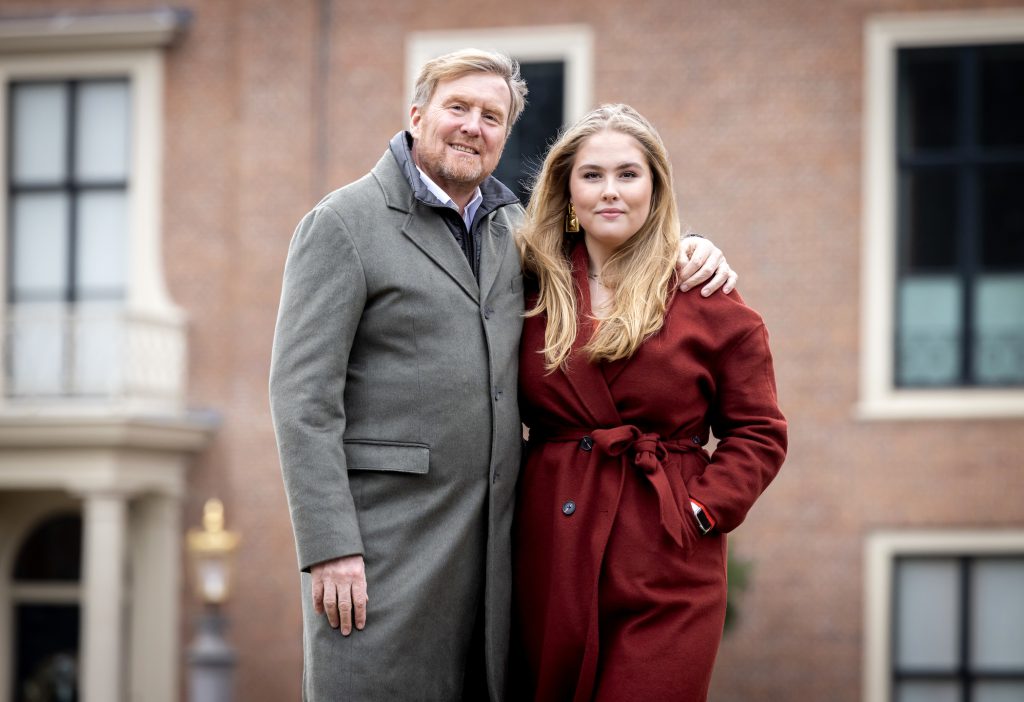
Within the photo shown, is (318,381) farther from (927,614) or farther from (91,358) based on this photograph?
(91,358)

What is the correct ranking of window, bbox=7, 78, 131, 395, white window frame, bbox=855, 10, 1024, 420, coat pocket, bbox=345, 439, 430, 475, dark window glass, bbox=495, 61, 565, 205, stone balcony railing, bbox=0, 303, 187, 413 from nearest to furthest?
coat pocket, bbox=345, 439, 430, 475, white window frame, bbox=855, 10, 1024, 420, stone balcony railing, bbox=0, 303, 187, 413, dark window glass, bbox=495, 61, 565, 205, window, bbox=7, 78, 131, 395

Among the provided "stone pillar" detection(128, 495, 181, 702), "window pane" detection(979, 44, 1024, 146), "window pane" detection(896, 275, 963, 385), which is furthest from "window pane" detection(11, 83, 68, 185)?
"window pane" detection(979, 44, 1024, 146)

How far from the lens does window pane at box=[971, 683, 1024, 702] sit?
523 inches

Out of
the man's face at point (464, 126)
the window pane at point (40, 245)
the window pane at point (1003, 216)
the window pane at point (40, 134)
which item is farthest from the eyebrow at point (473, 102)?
the window pane at point (40, 134)

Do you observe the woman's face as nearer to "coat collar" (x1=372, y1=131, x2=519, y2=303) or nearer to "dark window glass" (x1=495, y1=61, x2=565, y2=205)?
"coat collar" (x1=372, y1=131, x2=519, y2=303)

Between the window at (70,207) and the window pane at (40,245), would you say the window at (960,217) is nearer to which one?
the window at (70,207)

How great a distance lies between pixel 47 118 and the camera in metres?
14.7

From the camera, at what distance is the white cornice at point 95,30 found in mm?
14281

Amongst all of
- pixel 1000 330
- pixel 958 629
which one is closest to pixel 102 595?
pixel 958 629

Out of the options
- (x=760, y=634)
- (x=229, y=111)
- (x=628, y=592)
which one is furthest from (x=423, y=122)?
(x=229, y=111)

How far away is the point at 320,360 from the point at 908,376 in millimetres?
10461

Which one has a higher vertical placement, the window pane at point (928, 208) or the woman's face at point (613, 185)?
the window pane at point (928, 208)

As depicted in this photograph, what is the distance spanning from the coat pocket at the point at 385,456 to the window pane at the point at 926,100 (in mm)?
10391

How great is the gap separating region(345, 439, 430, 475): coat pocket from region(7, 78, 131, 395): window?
11009 mm
